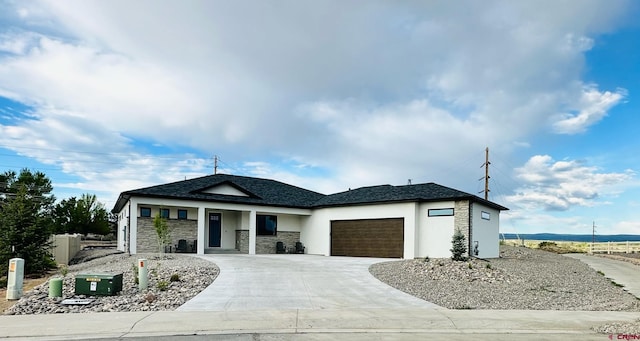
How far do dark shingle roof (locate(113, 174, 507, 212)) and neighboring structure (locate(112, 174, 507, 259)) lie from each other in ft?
0.18

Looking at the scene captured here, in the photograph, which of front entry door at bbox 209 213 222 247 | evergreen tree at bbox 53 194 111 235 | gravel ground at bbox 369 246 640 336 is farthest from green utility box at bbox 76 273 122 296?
evergreen tree at bbox 53 194 111 235

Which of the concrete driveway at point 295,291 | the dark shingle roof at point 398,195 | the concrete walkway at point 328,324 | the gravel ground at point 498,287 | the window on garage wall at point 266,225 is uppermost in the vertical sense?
the dark shingle roof at point 398,195

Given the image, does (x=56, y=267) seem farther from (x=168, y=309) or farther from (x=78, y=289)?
(x=168, y=309)

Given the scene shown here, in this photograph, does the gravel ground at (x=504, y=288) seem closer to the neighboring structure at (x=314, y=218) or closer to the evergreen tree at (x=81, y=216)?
the neighboring structure at (x=314, y=218)

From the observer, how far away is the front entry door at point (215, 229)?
29156mm

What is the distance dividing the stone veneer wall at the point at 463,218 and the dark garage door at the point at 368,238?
304 cm

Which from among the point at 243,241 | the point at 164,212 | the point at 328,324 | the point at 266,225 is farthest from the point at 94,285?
the point at 266,225

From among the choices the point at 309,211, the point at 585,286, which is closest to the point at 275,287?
the point at 585,286

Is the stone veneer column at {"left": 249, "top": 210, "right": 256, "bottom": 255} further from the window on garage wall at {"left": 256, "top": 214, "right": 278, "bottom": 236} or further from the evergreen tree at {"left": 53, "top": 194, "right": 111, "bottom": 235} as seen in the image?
the evergreen tree at {"left": 53, "top": 194, "right": 111, "bottom": 235}

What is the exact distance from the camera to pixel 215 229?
29.3 meters

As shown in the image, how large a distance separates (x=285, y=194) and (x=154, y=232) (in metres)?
9.55

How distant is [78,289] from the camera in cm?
1227

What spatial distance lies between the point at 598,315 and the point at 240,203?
20.4m

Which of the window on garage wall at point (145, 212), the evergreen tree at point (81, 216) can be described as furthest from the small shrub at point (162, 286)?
the evergreen tree at point (81, 216)
